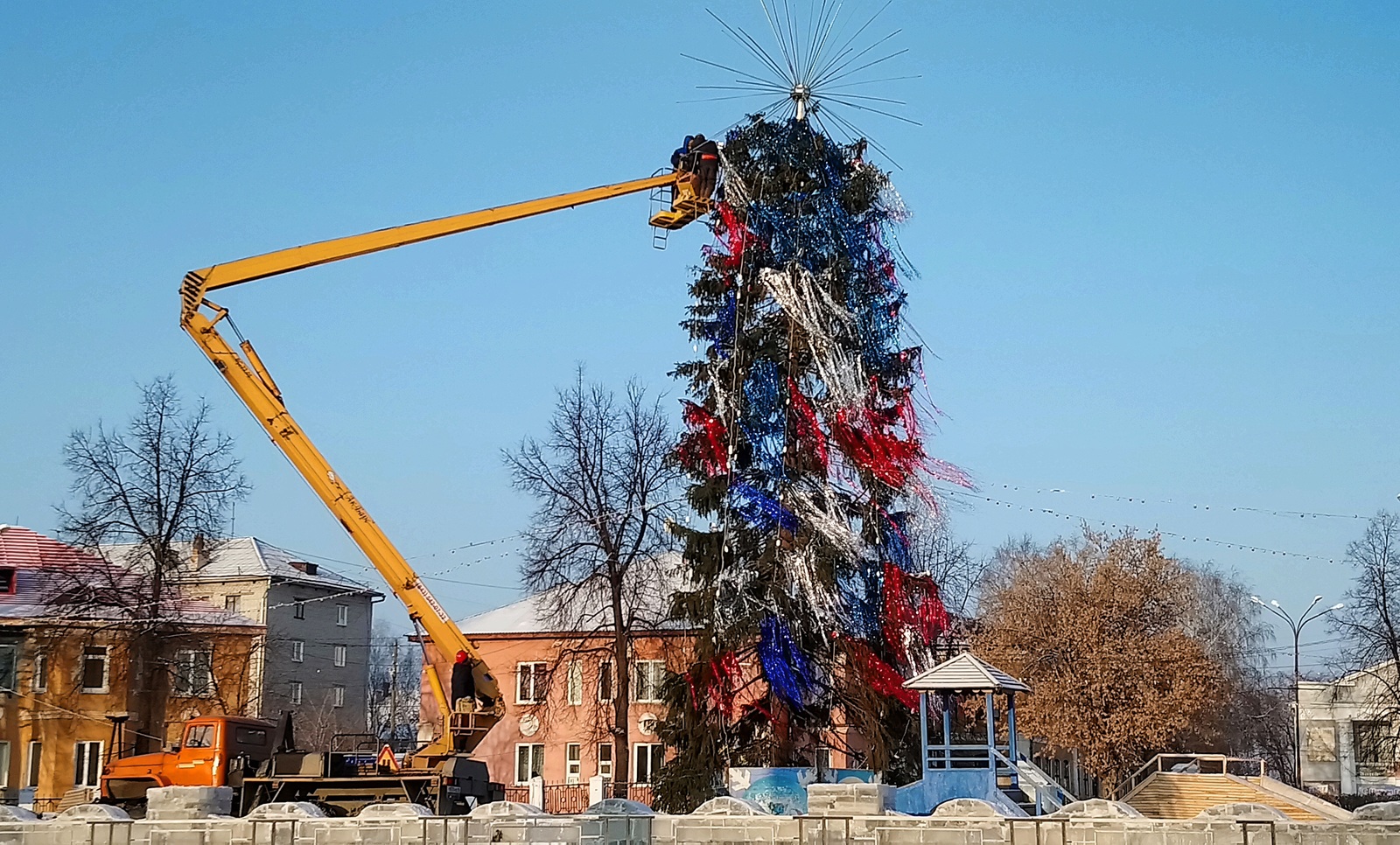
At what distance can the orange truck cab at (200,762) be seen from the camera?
26578mm

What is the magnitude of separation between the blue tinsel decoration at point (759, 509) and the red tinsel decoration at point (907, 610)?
2357 mm

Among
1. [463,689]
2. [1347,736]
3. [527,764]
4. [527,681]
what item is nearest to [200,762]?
[463,689]

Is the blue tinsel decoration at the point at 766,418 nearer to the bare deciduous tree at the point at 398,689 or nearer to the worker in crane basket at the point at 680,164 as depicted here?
the worker in crane basket at the point at 680,164

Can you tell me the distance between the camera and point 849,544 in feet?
95.1

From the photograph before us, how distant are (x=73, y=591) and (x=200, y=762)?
17612mm

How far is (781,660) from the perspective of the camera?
2873 cm

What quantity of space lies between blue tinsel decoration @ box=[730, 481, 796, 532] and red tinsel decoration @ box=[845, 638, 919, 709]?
275cm

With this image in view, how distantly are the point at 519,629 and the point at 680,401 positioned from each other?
60.0 feet

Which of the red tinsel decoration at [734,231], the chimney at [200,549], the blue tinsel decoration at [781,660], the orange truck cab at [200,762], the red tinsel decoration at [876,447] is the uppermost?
the red tinsel decoration at [734,231]

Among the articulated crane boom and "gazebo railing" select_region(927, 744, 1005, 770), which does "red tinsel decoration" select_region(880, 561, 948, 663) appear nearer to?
"gazebo railing" select_region(927, 744, 1005, 770)

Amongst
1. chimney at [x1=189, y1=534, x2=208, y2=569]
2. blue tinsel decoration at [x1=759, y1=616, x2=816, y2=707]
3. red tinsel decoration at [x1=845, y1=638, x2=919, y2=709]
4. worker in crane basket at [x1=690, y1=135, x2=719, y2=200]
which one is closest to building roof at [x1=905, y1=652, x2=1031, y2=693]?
red tinsel decoration at [x1=845, y1=638, x2=919, y2=709]

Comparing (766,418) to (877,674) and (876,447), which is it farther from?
(877,674)

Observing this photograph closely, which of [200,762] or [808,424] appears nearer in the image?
[200,762]

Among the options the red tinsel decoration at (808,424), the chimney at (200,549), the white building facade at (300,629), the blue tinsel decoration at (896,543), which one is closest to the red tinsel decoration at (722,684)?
the blue tinsel decoration at (896,543)
